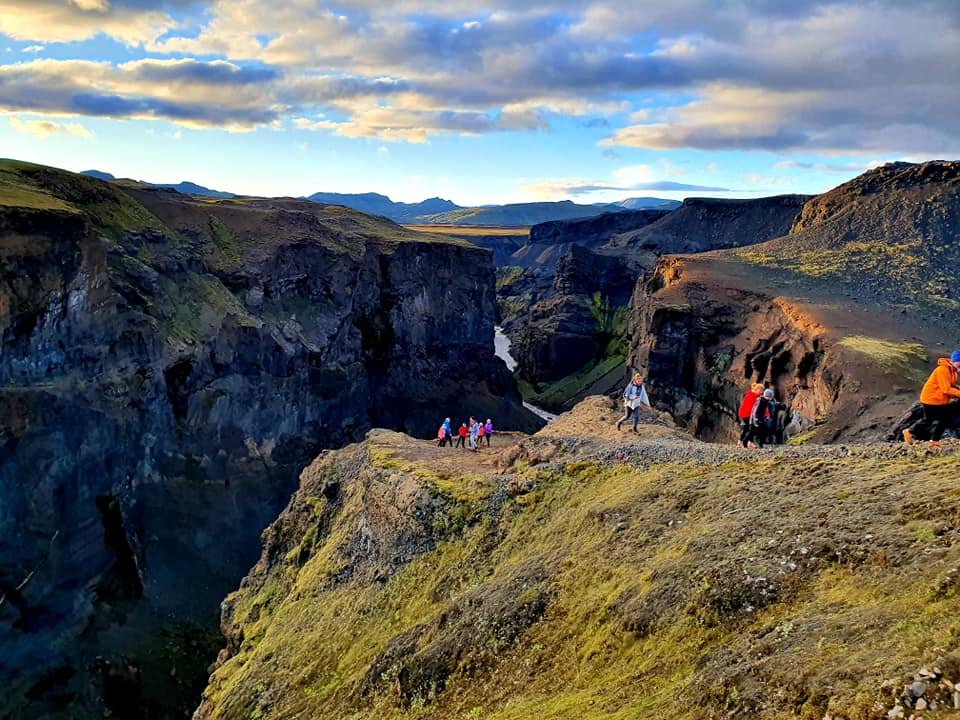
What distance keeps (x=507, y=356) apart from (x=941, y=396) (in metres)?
124

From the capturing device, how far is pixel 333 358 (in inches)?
2987

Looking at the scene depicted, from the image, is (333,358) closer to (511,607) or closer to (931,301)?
(931,301)

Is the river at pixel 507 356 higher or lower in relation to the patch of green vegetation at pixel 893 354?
lower

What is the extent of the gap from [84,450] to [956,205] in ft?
260

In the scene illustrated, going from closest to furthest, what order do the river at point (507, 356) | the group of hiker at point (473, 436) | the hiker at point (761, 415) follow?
the hiker at point (761, 415) → the group of hiker at point (473, 436) → the river at point (507, 356)

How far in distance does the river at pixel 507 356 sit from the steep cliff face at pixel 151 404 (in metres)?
25.2

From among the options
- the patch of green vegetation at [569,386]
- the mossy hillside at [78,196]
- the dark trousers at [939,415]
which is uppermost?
the mossy hillside at [78,196]

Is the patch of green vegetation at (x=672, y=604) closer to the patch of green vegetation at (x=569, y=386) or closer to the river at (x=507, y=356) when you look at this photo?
the river at (x=507, y=356)

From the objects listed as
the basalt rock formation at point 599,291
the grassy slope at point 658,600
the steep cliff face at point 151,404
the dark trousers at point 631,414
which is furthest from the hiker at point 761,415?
the basalt rock formation at point 599,291

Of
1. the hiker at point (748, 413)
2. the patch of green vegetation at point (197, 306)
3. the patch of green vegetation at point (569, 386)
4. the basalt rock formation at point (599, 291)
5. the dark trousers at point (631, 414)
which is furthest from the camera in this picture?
the basalt rock formation at point (599, 291)

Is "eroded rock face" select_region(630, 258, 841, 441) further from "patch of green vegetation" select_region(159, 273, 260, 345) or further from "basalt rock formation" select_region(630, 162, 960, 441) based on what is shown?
"patch of green vegetation" select_region(159, 273, 260, 345)

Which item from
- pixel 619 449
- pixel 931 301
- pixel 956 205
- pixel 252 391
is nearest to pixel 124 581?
pixel 252 391

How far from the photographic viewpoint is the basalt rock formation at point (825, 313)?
45125 mm

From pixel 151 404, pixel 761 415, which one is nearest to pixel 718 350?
pixel 761 415
